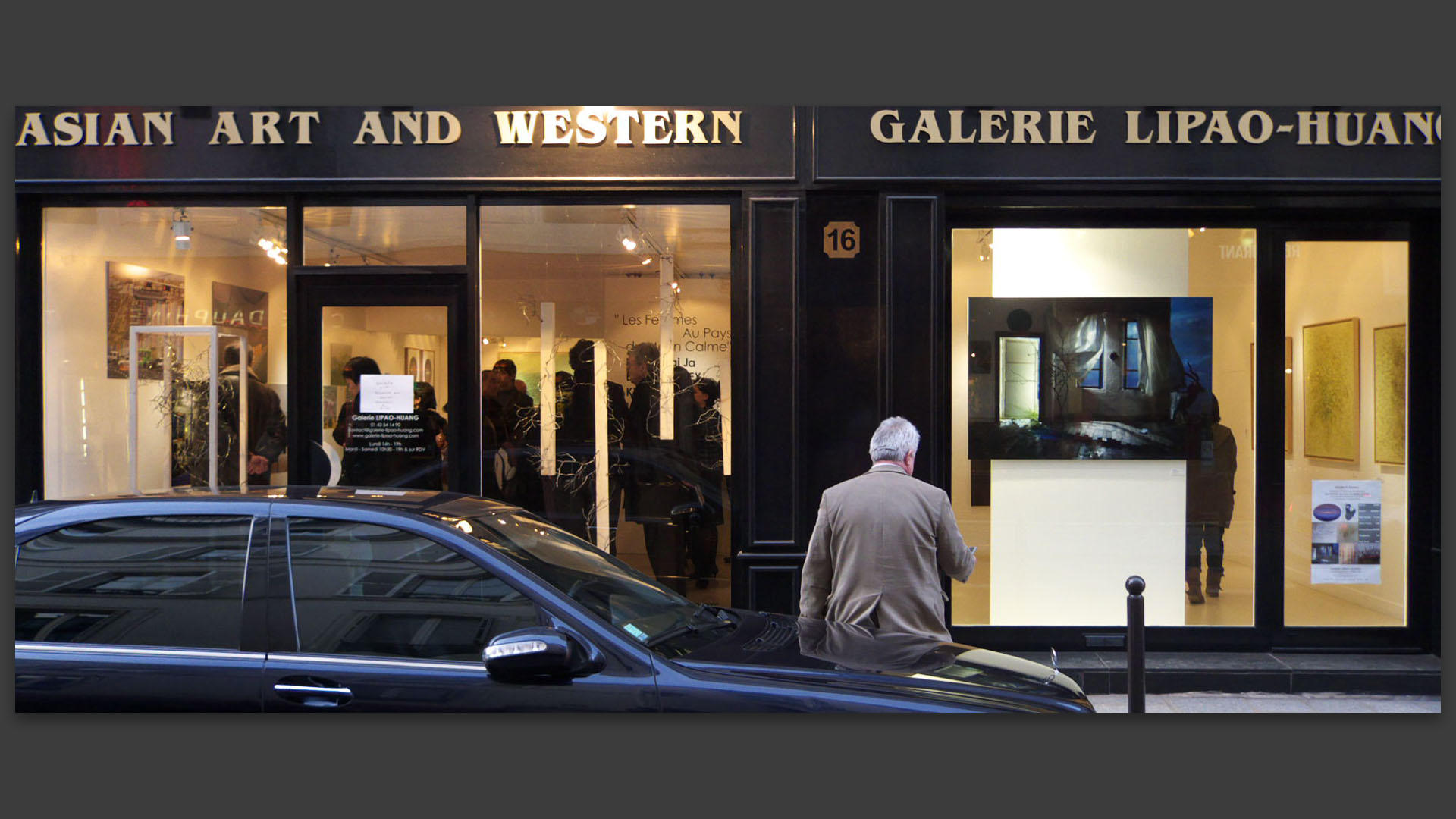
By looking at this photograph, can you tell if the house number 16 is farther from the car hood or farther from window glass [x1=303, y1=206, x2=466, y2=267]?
the car hood

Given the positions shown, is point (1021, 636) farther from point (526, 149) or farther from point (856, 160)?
point (526, 149)

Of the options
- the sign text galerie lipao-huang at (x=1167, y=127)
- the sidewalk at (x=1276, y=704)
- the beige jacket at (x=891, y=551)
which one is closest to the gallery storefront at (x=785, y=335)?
the sign text galerie lipao-huang at (x=1167, y=127)

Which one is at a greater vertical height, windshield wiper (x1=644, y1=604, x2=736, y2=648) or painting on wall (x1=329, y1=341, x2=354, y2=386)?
painting on wall (x1=329, y1=341, x2=354, y2=386)

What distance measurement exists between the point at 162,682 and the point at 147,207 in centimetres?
564

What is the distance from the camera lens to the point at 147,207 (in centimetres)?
802

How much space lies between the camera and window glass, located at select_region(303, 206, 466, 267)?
25.4 feet

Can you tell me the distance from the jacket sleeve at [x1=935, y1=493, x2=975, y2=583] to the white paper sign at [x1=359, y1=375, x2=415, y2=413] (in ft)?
14.3

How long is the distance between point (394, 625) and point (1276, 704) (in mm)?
5952

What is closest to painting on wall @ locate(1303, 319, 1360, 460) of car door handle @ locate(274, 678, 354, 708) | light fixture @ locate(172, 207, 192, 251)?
car door handle @ locate(274, 678, 354, 708)

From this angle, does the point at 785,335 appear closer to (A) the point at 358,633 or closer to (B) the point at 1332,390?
(B) the point at 1332,390

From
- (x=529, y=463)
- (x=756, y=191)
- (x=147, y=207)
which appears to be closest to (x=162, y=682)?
(x=529, y=463)

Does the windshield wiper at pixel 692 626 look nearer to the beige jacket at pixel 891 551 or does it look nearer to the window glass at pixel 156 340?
the beige jacket at pixel 891 551

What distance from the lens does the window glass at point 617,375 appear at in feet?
25.6

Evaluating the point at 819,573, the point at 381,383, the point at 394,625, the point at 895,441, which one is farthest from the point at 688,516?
the point at 394,625
